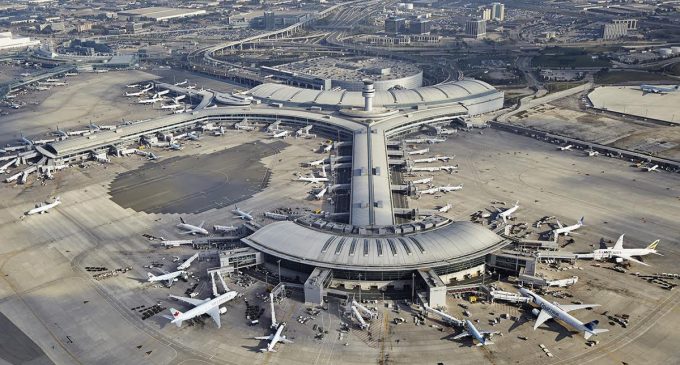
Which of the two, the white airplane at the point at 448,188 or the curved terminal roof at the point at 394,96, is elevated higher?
the curved terminal roof at the point at 394,96

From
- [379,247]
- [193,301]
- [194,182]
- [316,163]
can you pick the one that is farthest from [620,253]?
[194,182]

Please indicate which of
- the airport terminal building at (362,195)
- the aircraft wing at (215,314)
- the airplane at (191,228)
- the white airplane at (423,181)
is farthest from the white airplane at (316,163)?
the aircraft wing at (215,314)

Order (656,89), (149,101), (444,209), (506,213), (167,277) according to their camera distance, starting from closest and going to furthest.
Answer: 1. (167,277)
2. (506,213)
3. (444,209)
4. (656,89)
5. (149,101)

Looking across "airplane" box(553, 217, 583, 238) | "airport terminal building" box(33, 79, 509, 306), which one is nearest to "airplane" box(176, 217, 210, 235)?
"airport terminal building" box(33, 79, 509, 306)

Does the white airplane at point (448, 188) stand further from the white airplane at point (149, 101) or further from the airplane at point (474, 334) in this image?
the white airplane at point (149, 101)

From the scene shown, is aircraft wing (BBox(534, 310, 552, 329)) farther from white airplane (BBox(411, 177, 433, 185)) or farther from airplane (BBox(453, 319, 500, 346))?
white airplane (BBox(411, 177, 433, 185))

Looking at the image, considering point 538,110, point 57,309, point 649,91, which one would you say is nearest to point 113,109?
point 57,309

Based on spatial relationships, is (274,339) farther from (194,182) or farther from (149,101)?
(149,101)
